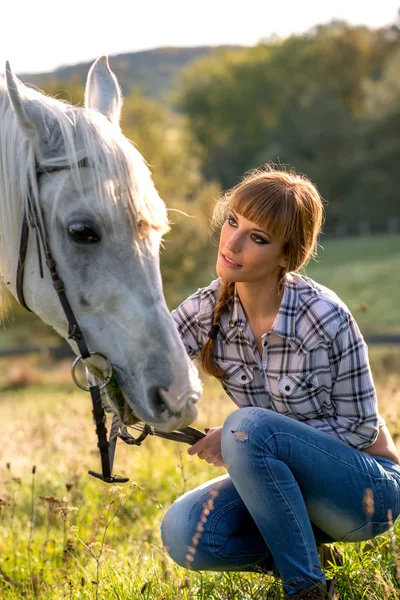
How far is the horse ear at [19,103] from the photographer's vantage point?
2.50 meters

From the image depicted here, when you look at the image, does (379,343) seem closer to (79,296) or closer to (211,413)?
(211,413)

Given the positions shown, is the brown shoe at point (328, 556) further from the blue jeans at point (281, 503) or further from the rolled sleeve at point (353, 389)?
the rolled sleeve at point (353, 389)

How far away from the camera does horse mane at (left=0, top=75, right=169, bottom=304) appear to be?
2489 mm

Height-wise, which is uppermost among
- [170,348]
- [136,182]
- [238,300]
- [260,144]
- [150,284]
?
[136,182]

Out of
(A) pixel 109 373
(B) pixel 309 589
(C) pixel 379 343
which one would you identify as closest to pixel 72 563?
(B) pixel 309 589

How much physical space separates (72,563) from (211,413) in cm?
283

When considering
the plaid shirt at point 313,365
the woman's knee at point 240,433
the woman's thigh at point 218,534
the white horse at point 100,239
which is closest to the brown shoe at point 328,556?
the woman's thigh at point 218,534

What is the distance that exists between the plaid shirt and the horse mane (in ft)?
2.64

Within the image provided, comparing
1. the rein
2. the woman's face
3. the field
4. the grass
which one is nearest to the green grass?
the field

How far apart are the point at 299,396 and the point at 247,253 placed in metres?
0.65

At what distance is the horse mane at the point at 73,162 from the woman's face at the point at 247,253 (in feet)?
1.77

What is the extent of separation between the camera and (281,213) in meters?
3.05

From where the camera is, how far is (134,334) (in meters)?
2.40

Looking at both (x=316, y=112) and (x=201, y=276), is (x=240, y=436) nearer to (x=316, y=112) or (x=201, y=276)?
(x=201, y=276)
